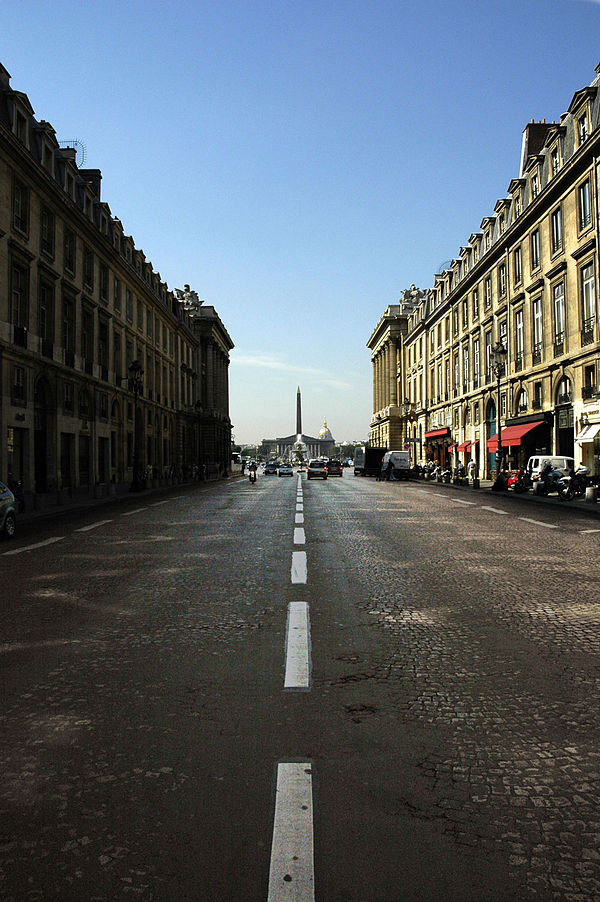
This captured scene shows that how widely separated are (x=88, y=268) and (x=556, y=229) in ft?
83.5

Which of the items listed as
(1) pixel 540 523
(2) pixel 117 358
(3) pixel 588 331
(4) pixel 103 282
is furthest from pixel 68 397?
(1) pixel 540 523

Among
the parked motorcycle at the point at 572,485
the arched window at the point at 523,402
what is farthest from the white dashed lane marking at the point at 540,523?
the arched window at the point at 523,402

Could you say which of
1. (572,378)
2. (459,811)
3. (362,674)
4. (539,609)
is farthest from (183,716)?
(572,378)

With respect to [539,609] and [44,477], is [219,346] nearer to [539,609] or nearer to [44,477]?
[44,477]

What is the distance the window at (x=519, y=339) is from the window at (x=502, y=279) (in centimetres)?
369

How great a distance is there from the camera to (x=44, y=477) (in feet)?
110

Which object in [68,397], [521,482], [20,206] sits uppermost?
[20,206]

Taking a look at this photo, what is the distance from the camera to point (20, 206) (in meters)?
30.5

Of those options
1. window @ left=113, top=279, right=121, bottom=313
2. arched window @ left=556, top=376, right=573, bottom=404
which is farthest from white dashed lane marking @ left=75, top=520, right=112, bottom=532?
window @ left=113, top=279, right=121, bottom=313

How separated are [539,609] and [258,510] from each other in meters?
15.6

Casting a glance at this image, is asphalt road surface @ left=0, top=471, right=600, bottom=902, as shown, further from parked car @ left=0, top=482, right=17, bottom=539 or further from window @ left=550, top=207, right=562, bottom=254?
window @ left=550, top=207, right=562, bottom=254

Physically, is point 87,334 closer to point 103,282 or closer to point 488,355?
point 103,282

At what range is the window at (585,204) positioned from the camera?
32781mm

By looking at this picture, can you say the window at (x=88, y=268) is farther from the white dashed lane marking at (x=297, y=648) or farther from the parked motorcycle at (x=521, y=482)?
the white dashed lane marking at (x=297, y=648)
